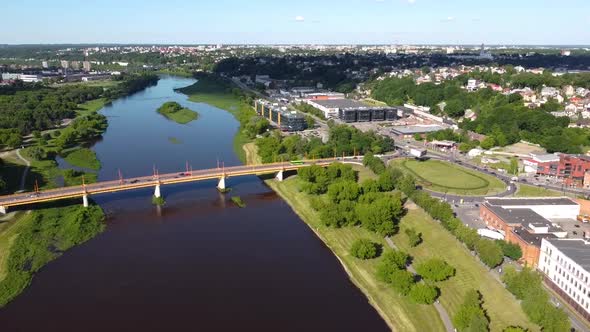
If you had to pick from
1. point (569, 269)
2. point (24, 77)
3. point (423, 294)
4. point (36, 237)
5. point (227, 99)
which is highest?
point (24, 77)

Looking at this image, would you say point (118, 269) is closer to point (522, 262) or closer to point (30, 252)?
point (30, 252)

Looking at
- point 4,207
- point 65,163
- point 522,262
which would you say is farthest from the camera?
point 65,163

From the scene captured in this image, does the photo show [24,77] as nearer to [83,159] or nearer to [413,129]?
[83,159]

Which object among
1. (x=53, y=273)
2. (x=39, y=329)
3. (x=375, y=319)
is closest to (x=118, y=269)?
(x=53, y=273)

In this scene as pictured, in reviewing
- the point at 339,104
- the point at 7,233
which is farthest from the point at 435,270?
the point at 339,104

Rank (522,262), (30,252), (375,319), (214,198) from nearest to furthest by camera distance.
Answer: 1. (375,319)
2. (522,262)
3. (30,252)
4. (214,198)

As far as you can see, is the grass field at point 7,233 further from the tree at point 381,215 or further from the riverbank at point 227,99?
the riverbank at point 227,99
